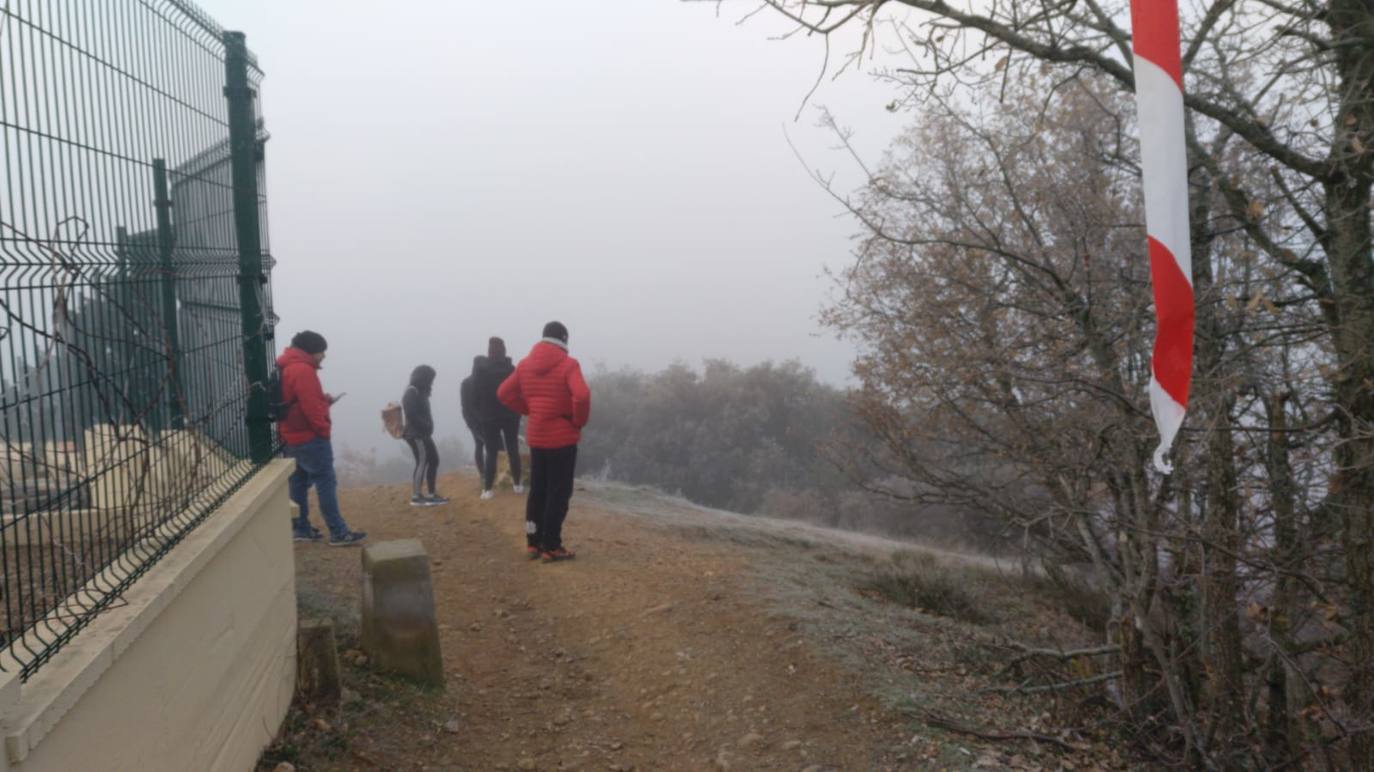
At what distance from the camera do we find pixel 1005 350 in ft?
22.8

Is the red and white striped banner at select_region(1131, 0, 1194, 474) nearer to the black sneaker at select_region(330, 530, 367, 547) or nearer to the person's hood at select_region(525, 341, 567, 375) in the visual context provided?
the person's hood at select_region(525, 341, 567, 375)

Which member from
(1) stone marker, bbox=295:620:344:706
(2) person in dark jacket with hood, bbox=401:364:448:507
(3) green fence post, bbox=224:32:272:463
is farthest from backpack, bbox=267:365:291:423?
(2) person in dark jacket with hood, bbox=401:364:448:507

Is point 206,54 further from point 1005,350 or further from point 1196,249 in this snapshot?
point 1196,249

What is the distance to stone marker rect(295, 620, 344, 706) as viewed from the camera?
5055 millimetres

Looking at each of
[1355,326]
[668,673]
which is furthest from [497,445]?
[1355,326]

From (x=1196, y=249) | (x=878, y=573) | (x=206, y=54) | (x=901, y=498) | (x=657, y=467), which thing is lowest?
(x=657, y=467)

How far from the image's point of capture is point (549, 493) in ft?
27.9

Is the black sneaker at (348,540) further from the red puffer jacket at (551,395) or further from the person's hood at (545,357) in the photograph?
the person's hood at (545,357)

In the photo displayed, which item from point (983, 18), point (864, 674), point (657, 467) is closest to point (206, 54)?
point (983, 18)

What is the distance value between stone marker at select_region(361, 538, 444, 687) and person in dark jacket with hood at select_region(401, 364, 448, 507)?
19.2 feet

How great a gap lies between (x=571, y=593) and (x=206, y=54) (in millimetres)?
4721

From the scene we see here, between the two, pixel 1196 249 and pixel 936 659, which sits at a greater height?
pixel 1196 249

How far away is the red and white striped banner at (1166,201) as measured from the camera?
3.38m

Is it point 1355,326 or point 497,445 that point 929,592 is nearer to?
point 497,445
